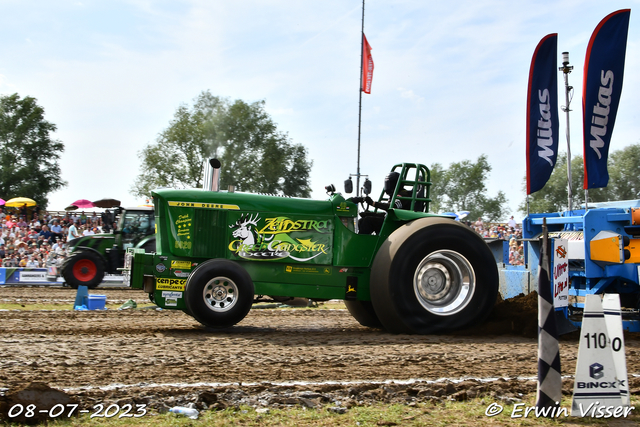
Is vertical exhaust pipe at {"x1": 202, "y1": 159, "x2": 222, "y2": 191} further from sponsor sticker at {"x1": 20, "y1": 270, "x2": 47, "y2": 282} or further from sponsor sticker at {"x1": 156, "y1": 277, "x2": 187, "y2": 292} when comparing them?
sponsor sticker at {"x1": 20, "y1": 270, "x2": 47, "y2": 282}

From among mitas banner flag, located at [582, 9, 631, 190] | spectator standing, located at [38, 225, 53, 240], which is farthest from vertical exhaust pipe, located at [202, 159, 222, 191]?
spectator standing, located at [38, 225, 53, 240]

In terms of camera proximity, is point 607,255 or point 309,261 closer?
point 607,255

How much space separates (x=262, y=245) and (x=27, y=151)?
35.2m

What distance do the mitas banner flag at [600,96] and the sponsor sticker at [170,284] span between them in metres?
7.79

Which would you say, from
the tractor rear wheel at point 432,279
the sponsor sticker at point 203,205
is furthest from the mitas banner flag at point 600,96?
the sponsor sticker at point 203,205

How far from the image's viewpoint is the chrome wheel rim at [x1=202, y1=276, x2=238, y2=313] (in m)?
7.24

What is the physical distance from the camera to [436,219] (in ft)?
25.1

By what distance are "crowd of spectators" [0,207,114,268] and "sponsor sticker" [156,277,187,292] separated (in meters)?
10.4

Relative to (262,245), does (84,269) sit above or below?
below

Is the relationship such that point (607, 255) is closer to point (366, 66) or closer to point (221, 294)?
point (221, 294)

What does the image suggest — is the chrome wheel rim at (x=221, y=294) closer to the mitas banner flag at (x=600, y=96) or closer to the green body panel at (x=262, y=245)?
the green body panel at (x=262, y=245)

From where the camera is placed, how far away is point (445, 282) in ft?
25.5

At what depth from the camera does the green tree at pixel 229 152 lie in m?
32.2

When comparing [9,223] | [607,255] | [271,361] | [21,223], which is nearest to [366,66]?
[21,223]
